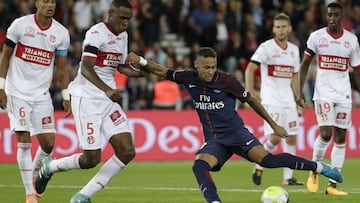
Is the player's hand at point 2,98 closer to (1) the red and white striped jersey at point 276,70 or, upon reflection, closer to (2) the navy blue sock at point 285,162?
(2) the navy blue sock at point 285,162

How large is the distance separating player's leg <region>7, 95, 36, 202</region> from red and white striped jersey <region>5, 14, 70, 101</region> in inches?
4.5

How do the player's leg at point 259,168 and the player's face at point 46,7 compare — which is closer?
the player's face at point 46,7

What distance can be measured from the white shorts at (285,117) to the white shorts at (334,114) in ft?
5.64

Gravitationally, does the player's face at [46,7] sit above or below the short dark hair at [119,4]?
below

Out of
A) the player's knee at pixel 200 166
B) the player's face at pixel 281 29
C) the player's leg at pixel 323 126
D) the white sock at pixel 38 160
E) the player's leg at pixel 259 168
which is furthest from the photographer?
the player's face at pixel 281 29

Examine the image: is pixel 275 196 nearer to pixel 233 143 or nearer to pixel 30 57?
pixel 233 143

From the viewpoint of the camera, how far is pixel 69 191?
13828mm

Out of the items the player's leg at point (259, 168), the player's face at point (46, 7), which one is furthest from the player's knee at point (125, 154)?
the player's leg at point (259, 168)

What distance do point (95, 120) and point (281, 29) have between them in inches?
184

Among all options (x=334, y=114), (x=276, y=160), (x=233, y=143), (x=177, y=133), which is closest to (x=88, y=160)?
(x=233, y=143)

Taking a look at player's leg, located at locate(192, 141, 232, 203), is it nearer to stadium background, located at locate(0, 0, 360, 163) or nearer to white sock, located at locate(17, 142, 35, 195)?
white sock, located at locate(17, 142, 35, 195)

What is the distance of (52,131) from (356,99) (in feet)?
38.1

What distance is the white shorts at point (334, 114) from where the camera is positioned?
44.4 ft

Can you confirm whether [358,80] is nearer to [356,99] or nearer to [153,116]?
[153,116]
